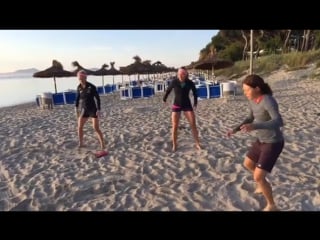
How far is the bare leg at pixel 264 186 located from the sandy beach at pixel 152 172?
0.42 ft

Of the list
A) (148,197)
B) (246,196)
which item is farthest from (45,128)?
(246,196)

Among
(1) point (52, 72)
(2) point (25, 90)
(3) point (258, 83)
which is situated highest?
(1) point (52, 72)

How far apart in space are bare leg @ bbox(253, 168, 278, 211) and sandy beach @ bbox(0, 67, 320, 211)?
0.42 feet

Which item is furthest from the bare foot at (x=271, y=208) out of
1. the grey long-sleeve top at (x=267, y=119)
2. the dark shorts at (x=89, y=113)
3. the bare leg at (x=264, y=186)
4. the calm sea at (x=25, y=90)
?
the calm sea at (x=25, y=90)

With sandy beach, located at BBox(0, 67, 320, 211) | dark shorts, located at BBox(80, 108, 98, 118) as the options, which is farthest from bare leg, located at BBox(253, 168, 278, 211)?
dark shorts, located at BBox(80, 108, 98, 118)

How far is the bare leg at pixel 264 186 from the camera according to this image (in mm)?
2854

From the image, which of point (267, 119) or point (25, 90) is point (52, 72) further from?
point (25, 90)

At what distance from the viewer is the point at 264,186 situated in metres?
2.94

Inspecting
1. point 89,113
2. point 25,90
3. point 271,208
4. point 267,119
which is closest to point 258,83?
point 267,119

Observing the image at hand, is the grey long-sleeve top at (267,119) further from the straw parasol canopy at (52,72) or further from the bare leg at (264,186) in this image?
the straw parasol canopy at (52,72)

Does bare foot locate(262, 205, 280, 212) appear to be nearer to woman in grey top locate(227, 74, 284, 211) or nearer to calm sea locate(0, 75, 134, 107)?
woman in grey top locate(227, 74, 284, 211)

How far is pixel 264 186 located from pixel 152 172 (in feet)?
5.53
